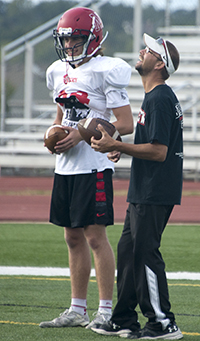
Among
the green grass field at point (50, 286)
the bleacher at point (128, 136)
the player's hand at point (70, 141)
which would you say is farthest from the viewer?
the bleacher at point (128, 136)

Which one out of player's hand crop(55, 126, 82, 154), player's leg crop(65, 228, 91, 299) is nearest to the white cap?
player's hand crop(55, 126, 82, 154)

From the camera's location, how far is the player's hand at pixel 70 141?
11.6 feet

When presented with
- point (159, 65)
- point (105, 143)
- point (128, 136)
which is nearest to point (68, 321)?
point (105, 143)

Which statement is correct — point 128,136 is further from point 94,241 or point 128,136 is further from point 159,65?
point 159,65

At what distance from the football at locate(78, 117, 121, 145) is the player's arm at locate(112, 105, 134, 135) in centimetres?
16

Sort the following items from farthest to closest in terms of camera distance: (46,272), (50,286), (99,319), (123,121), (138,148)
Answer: (46,272) < (50,286) < (123,121) < (99,319) < (138,148)

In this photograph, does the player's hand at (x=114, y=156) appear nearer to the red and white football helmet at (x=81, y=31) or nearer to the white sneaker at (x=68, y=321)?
the red and white football helmet at (x=81, y=31)

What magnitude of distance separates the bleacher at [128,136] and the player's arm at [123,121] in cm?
983

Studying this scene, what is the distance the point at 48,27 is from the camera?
1511cm

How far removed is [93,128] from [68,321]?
116 cm

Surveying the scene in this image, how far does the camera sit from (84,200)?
3492mm

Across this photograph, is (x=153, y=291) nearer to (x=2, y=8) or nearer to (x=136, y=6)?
(x=136, y=6)

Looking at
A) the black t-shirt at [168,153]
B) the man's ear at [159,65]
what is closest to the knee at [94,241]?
the black t-shirt at [168,153]

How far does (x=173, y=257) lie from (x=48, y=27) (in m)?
10.5
